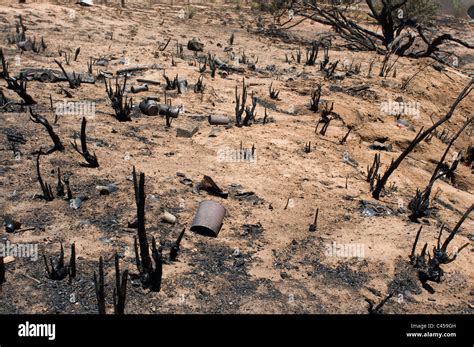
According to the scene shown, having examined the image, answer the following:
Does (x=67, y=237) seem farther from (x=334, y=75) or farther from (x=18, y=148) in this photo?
(x=334, y=75)

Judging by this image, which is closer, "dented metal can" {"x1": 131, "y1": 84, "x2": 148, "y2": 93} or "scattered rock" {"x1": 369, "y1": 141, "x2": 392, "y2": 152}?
"scattered rock" {"x1": 369, "y1": 141, "x2": 392, "y2": 152}

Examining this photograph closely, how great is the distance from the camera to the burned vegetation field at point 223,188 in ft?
9.80

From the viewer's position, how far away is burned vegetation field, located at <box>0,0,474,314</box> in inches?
118

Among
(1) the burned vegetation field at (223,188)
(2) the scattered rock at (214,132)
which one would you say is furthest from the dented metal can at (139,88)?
(2) the scattered rock at (214,132)

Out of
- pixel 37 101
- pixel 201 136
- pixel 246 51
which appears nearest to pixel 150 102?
pixel 201 136

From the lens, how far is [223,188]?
419 cm
